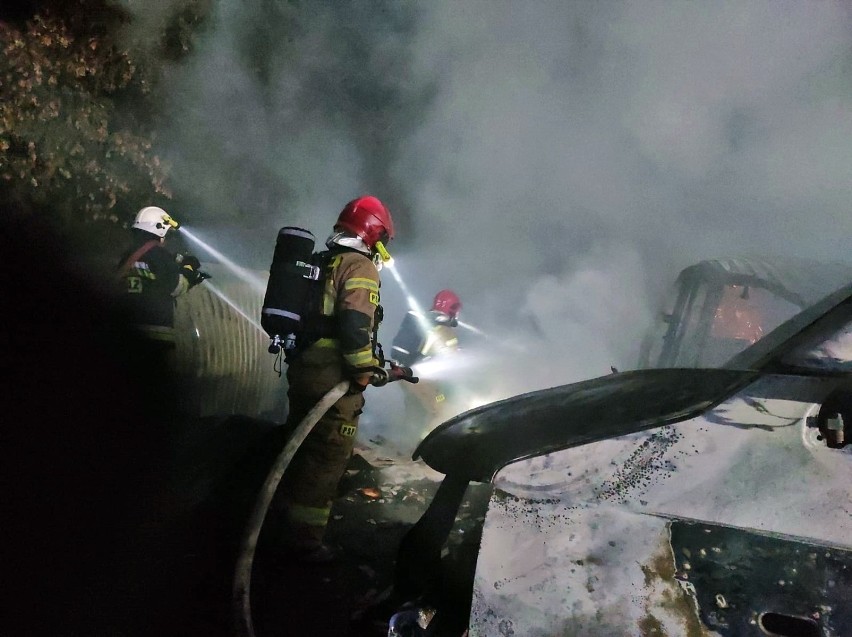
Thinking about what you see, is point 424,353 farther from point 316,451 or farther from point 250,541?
point 250,541

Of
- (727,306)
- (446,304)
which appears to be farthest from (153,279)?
(727,306)

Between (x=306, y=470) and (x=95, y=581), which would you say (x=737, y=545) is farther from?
(x=95, y=581)

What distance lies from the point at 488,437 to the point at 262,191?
13.9 m

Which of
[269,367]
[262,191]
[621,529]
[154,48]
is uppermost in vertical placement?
[262,191]

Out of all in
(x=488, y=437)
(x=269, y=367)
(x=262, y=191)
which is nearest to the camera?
(x=488, y=437)

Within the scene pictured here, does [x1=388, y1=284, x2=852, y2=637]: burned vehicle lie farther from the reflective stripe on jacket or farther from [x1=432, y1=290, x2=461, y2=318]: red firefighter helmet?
[x1=432, y1=290, x2=461, y2=318]: red firefighter helmet

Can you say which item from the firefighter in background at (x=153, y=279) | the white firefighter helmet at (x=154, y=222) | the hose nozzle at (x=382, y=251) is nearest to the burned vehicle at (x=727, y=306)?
the hose nozzle at (x=382, y=251)

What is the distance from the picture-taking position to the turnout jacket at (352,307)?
2.85 metres

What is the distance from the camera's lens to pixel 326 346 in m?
2.96

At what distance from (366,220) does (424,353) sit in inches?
122

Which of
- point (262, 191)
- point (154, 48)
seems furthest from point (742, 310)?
point (262, 191)

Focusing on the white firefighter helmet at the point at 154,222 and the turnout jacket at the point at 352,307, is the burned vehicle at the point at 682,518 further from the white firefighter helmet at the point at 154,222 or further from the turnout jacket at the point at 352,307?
the white firefighter helmet at the point at 154,222

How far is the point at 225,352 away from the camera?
5.80m

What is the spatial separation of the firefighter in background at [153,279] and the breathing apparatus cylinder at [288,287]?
2359 millimetres
